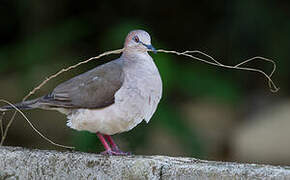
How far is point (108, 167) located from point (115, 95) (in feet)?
1.24

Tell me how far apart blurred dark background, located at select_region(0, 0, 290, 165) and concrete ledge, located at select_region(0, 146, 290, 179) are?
309 cm

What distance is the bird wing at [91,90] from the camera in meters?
2.95

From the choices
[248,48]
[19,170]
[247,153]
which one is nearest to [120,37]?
[248,48]

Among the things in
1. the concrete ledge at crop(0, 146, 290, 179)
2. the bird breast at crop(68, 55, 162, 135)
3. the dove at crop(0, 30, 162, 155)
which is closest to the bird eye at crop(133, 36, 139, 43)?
the dove at crop(0, 30, 162, 155)

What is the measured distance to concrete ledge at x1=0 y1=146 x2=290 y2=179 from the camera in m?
2.51

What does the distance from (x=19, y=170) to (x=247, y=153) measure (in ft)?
13.8

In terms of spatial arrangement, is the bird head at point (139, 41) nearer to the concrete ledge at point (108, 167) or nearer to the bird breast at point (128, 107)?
the bird breast at point (128, 107)

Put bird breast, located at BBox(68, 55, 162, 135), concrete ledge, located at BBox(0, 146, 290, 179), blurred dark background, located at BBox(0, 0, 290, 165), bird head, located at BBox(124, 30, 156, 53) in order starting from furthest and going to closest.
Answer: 1. blurred dark background, located at BBox(0, 0, 290, 165)
2. bird head, located at BBox(124, 30, 156, 53)
3. bird breast, located at BBox(68, 55, 162, 135)
4. concrete ledge, located at BBox(0, 146, 290, 179)

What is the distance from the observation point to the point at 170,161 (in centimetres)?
272

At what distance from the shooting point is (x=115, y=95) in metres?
2.93

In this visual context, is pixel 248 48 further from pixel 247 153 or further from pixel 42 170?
pixel 42 170

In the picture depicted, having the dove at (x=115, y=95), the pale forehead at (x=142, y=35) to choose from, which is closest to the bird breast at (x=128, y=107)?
the dove at (x=115, y=95)

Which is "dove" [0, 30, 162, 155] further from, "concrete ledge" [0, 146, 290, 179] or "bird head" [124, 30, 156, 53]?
"concrete ledge" [0, 146, 290, 179]

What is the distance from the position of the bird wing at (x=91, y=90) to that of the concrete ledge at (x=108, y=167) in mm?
266
